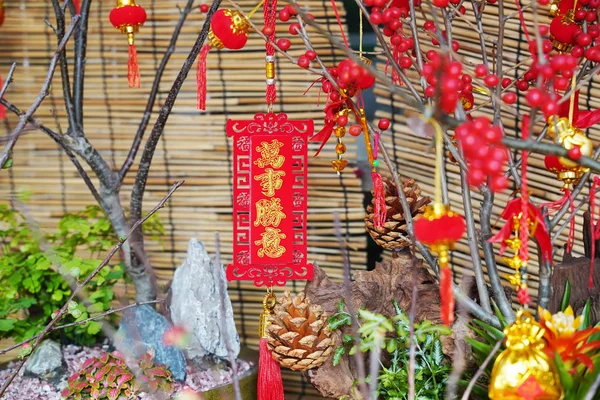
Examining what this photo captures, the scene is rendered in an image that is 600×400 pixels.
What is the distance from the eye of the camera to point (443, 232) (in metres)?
0.85

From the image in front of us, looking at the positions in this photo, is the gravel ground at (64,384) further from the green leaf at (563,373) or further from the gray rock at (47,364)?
the green leaf at (563,373)

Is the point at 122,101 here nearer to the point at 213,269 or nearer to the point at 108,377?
the point at 213,269

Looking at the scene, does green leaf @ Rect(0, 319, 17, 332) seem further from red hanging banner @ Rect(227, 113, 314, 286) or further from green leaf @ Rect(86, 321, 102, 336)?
red hanging banner @ Rect(227, 113, 314, 286)

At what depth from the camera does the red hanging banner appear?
134 centimetres

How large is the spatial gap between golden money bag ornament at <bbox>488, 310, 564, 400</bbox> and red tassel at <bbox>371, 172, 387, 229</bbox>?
A: 1.25 ft

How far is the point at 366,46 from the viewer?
6.30 feet

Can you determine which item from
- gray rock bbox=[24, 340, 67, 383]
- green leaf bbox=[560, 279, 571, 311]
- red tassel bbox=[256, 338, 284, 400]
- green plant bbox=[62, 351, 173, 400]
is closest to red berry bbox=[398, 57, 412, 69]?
green leaf bbox=[560, 279, 571, 311]

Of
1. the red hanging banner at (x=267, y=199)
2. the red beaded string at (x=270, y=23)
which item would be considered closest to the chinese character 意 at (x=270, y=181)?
the red hanging banner at (x=267, y=199)

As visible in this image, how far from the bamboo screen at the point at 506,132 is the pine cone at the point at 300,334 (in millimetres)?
453

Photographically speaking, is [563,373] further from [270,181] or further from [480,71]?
[270,181]

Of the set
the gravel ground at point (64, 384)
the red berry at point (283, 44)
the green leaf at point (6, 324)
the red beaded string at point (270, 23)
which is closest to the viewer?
the red berry at point (283, 44)

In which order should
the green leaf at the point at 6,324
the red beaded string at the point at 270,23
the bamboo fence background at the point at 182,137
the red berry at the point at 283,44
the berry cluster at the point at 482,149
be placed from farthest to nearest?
the bamboo fence background at the point at 182,137
the green leaf at the point at 6,324
the red beaded string at the point at 270,23
the red berry at the point at 283,44
the berry cluster at the point at 482,149

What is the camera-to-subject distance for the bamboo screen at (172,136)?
1.93 metres

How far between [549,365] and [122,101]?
1.44 m
